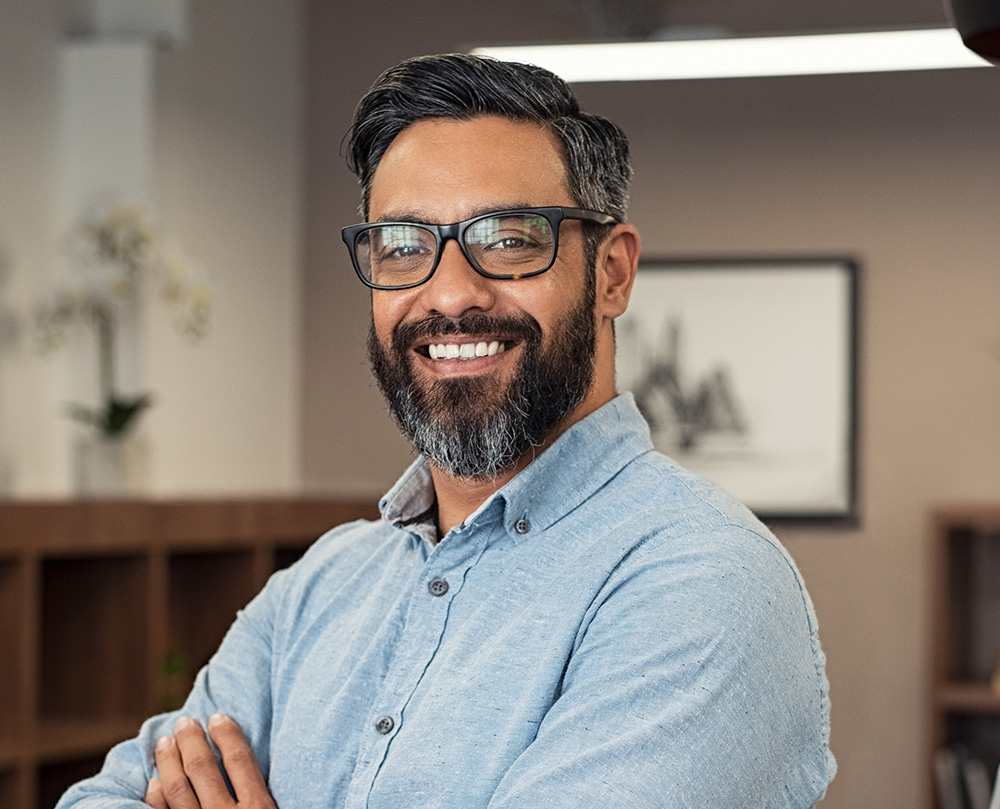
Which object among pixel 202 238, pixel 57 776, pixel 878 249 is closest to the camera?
pixel 57 776

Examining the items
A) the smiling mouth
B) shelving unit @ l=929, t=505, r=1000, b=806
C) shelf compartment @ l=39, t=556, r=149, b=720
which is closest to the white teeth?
the smiling mouth

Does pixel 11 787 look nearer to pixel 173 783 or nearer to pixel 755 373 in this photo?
pixel 173 783

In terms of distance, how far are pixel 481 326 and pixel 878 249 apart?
363 cm

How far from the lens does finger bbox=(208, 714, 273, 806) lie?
1456 mm

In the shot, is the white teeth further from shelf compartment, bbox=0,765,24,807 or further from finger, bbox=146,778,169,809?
shelf compartment, bbox=0,765,24,807

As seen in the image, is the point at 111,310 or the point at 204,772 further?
the point at 111,310

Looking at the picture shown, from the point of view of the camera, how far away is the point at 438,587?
1.36 metres

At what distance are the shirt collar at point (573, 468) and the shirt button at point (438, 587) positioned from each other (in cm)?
8

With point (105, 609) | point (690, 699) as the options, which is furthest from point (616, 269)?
point (105, 609)

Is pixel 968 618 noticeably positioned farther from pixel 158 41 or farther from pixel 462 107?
pixel 462 107

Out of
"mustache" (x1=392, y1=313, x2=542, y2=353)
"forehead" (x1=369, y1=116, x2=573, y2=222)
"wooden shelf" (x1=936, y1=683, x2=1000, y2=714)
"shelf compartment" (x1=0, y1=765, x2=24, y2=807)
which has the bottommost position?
"wooden shelf" (x1=936, y1=683, x2=1000, y2=714)

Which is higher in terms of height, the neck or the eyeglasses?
the eyeglasses

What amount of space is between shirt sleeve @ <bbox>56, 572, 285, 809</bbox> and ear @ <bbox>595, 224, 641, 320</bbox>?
538mm

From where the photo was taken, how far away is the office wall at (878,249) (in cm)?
459
